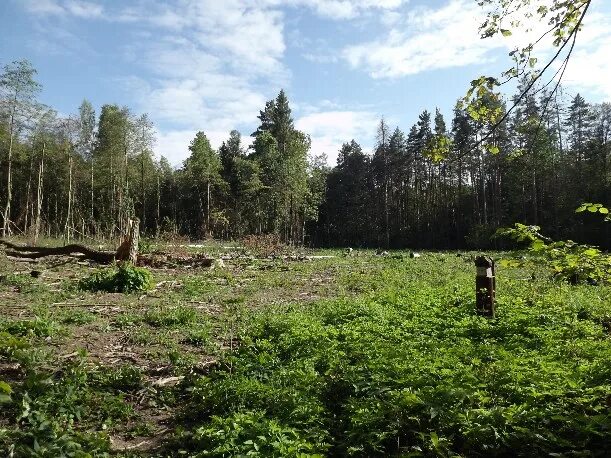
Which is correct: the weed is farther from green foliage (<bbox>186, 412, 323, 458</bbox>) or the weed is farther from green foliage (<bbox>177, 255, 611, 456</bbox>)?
green foliage (<bbox>186, 412, 323, 458</bbox>)

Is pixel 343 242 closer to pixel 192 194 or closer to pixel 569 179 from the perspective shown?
pixel 192 194

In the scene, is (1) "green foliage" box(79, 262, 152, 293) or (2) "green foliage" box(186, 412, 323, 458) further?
(1) "green foliage" box(79, 262, 152, 293)

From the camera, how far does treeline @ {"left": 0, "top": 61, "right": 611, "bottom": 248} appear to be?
108 ft

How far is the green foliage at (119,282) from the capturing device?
11188mm

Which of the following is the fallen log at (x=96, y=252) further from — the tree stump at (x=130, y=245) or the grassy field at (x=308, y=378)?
the grassy field at (x=308, y=378)

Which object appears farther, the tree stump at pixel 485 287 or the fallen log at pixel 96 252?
the fallen log at pixel 96 252

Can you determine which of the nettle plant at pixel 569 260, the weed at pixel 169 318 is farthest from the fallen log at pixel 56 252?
the nettle plant at pixel 569 260

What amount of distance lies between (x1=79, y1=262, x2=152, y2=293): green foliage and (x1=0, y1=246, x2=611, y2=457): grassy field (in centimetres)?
142

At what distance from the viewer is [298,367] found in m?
5.67

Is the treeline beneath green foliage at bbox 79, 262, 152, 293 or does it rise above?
above

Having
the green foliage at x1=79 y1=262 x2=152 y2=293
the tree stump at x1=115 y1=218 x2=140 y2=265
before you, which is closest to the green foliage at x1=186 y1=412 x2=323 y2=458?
the green foliage at x1=79 y1=262 x2=152 y2=293

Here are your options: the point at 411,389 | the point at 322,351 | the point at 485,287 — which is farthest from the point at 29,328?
the point at 485,287

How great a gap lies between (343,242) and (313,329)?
53.3m

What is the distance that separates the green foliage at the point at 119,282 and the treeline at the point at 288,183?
1220cm
